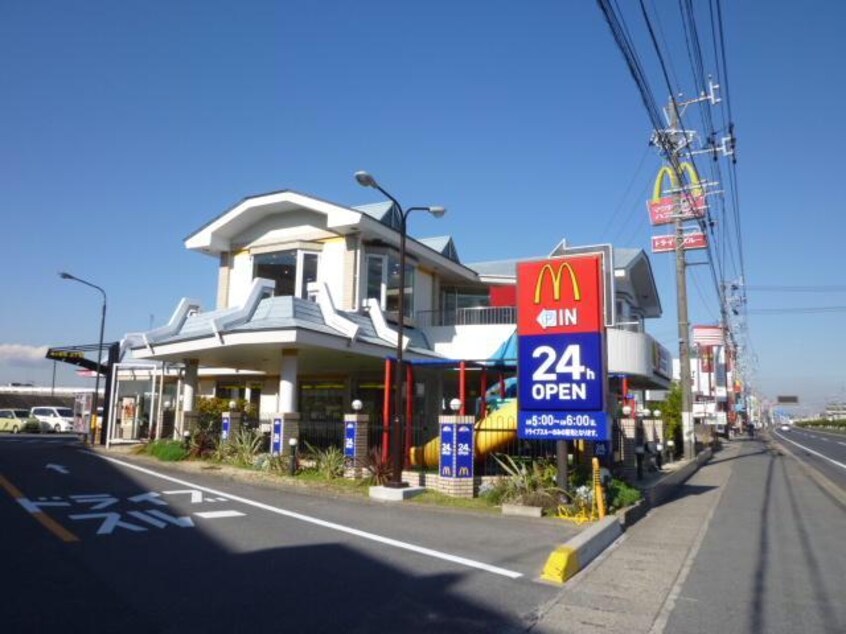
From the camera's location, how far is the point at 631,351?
24.9m

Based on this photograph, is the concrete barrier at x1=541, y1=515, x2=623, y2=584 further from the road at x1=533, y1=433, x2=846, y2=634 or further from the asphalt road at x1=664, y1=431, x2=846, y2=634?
the asphalt road at x1=664, y1=431, x2=846, y2=634

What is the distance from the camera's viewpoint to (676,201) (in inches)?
1120

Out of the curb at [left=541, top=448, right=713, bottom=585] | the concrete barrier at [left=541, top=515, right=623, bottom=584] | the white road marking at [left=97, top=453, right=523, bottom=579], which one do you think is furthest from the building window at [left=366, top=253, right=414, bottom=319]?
the concrete barrier at [left=541, top=515, right=623, bottom=584]

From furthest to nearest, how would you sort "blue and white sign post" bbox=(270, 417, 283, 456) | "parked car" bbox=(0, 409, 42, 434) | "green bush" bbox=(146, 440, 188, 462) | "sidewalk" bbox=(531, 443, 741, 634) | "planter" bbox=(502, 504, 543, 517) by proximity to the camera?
1. "parked car" bbox=(0, 409, 42, 434)
2. "green bush" bbox=(146, 440, 188, 462)
3. "blue and white sign post" bbox=(270, 417, 283, 456)
4. "planter" bbox=(502, 504, 543, 517)
5. "sidewalk" bbox=(531, 443, 741, 634)

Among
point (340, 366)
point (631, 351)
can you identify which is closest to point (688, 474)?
point (631, 351)

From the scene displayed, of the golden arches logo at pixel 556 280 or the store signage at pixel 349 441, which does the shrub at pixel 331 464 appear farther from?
the golden arches logo at pixel 556 280

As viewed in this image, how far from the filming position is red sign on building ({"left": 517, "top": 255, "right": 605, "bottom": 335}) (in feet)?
40.5

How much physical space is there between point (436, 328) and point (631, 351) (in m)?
7.53

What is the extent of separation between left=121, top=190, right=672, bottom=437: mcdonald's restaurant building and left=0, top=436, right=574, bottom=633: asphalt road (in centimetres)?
558

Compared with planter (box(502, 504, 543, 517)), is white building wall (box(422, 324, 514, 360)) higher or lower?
higher

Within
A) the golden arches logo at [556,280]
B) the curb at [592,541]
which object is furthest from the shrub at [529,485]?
the golden arches logo at [556,280]

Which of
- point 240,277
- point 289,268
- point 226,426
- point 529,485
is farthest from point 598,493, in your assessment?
point 240,277

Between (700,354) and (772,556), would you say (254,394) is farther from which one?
(700,354)

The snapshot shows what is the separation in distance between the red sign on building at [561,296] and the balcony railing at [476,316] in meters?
11.9
